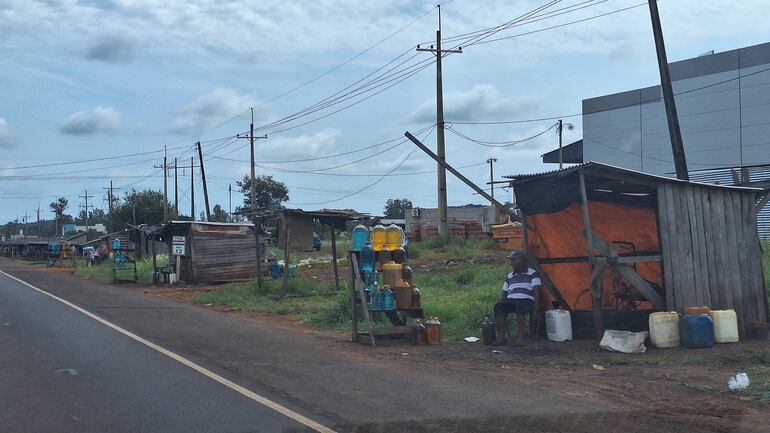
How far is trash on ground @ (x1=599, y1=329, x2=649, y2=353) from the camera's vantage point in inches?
435

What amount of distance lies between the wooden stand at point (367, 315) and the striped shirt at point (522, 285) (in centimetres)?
177

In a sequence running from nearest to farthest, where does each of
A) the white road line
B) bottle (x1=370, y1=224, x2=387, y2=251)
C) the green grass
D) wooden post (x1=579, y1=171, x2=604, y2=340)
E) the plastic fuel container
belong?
the white road line → the plastic fuel container → wooden post (x1=579, y1=171, x2=604, y2=340) → bottle (x1=370, y1=224, x2=387, y2=251) → the green grass

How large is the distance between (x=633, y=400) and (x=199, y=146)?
52057 millimetres

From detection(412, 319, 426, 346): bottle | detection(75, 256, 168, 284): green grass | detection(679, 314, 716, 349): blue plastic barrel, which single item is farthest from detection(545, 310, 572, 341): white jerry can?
detection(75, 256, 168, 284): green grass

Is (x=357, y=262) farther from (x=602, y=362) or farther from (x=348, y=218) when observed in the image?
(x=348, y=218)

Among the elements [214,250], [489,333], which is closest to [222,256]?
[214,250]

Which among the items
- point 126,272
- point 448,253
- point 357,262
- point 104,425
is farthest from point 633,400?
point 126,272

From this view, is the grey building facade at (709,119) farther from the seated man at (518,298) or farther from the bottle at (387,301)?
the bottle at (387,301)

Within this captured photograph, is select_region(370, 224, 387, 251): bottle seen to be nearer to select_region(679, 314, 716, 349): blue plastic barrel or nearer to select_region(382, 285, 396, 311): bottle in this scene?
select_region(382, 285, 396, 311): bottle

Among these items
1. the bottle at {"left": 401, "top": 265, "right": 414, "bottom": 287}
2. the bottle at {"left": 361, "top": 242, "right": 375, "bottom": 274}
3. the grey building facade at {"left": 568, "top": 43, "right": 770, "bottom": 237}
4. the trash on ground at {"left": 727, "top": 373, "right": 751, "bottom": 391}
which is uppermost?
the grey building facade at {"left": 568, "top": 43, "right": 770, "bottom": 237}

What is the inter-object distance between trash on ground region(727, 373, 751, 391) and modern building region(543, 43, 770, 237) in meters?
25.0

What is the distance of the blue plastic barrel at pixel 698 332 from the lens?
Answer: 11016 millimetres

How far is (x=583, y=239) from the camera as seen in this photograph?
12828mm

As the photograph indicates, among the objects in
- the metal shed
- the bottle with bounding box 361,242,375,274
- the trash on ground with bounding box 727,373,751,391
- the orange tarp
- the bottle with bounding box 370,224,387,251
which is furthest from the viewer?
the bottle with bounding box 370,224,387,251
